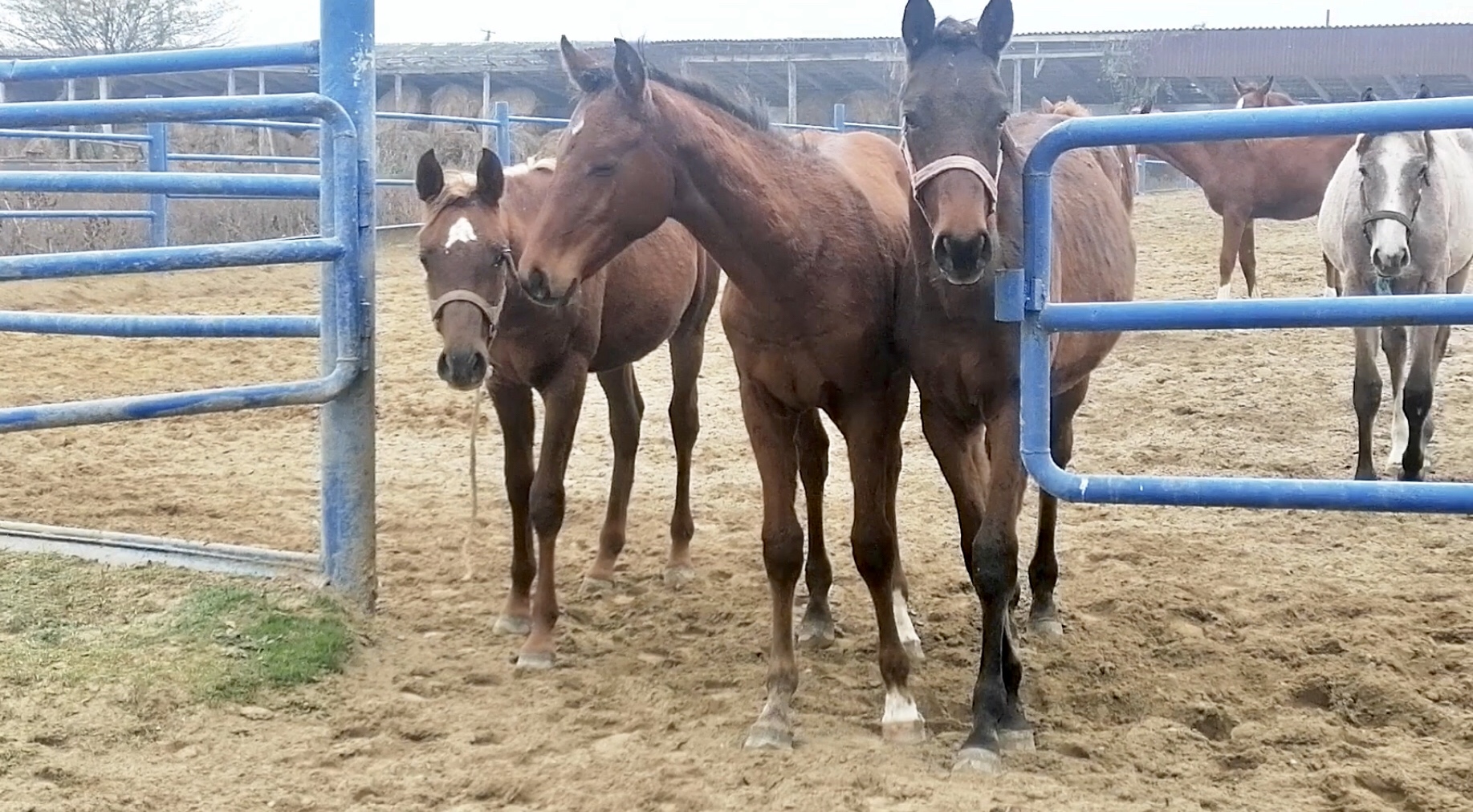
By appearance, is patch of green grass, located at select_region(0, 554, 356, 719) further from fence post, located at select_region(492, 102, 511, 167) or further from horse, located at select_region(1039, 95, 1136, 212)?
fence post, located at select_region(492, 102, 511, 167)

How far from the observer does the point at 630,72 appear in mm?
3113

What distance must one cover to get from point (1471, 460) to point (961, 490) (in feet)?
13.5

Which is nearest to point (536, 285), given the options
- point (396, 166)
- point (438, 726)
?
point (438, 726)

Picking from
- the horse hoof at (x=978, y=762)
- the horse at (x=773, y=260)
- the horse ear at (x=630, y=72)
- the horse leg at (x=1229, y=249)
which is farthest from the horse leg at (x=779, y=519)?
the horse leg at (x=1229, y=249)

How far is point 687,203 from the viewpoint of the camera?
10.7ft

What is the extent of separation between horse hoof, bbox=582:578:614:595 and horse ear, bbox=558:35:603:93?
2.06m

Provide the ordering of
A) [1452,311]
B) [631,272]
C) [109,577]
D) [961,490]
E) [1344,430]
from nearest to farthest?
1. [1452,311]
2. [961,490]
3. [109,577]
4. [631,272]
5. [1344,430]

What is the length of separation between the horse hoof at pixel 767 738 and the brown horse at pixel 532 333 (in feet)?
2.98

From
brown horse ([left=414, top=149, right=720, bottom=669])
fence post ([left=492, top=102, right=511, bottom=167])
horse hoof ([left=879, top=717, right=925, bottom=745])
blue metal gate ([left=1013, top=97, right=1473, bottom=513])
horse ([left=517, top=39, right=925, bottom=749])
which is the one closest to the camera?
blue metal gate ([left=1013, top=97, right=1473, bottom=513])

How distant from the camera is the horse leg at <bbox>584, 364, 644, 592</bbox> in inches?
191

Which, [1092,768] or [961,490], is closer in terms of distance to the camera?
[1092,768]

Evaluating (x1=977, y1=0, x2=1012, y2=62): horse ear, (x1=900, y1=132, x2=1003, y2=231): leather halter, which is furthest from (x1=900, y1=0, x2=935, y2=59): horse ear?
(x1=900, y1=132, x2=1003, y2=231): leather halter

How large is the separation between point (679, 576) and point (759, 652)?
2.81ft

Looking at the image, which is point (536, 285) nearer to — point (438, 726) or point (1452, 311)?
point (438, 726)
